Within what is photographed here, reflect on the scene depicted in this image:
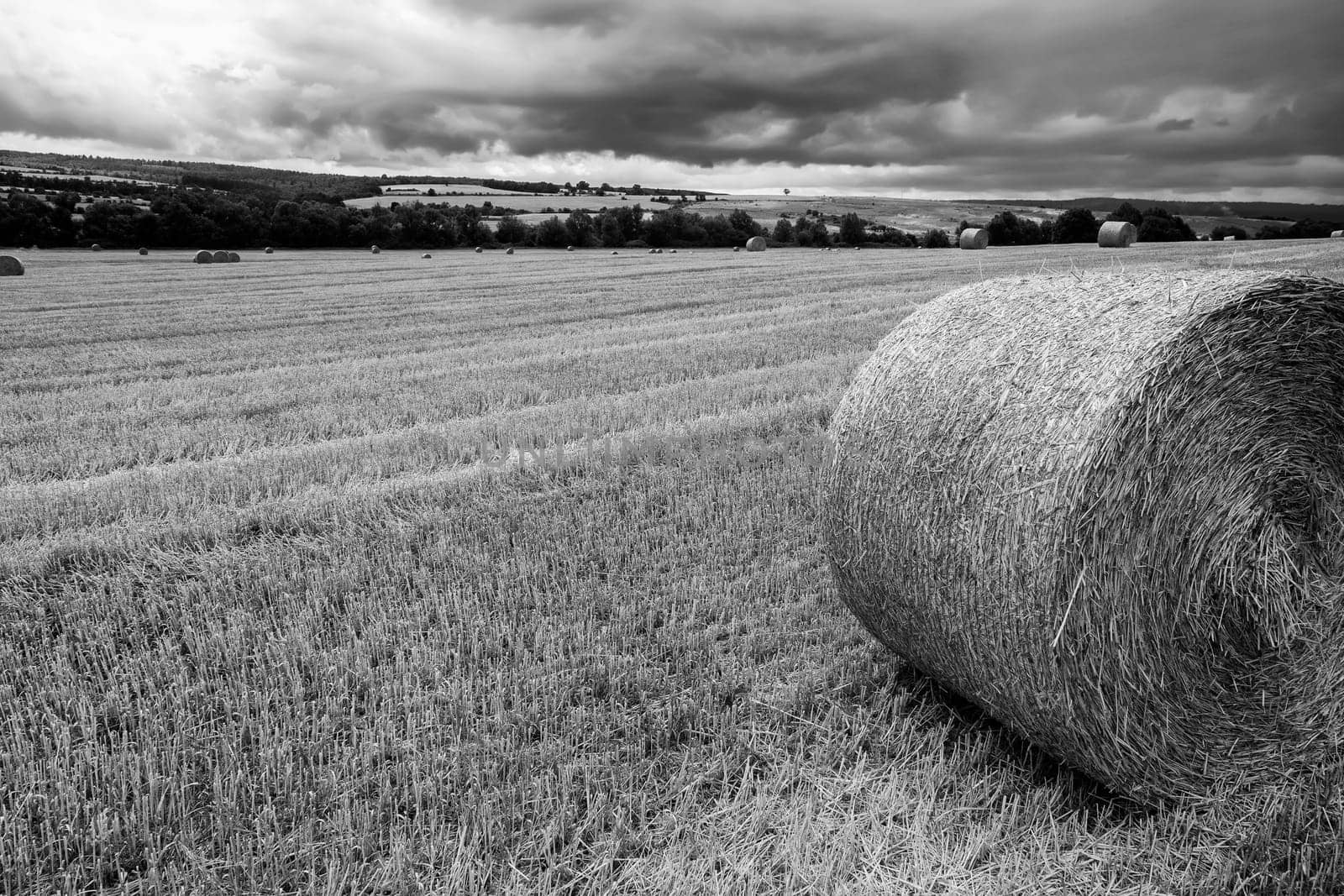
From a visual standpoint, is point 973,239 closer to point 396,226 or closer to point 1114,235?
point 1114,235

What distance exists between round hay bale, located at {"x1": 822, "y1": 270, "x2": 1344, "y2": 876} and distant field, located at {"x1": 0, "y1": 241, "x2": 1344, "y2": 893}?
0.40 m

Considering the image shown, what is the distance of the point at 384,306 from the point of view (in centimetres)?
2117

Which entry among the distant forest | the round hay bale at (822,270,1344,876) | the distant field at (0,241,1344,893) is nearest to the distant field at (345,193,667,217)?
the distant forest

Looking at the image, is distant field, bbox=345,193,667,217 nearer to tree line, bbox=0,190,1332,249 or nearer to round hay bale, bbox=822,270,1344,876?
tree line, bbox=0,190,1332,249

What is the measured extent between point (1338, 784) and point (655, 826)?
→ 2680mm

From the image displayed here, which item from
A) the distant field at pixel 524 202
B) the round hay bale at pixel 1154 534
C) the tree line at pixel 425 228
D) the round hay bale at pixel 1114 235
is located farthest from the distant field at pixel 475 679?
the distant field at pixel 524 202

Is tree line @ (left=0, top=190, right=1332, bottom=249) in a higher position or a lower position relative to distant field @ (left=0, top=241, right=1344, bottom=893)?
higher

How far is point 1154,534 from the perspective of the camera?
11.2ft

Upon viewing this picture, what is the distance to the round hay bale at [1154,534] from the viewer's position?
333 centimetres

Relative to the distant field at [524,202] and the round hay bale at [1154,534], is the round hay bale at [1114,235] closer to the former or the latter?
the distant field at [524,202]

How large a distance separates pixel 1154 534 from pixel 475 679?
120 inches

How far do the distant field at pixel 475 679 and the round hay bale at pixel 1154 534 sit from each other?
0.40 metres

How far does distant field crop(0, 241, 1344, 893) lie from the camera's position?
3162 mm

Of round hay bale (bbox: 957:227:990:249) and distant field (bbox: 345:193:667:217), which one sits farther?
distant field (bbox: 345:193:667:217)
